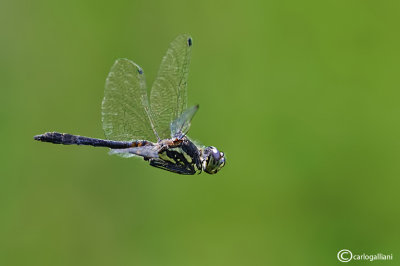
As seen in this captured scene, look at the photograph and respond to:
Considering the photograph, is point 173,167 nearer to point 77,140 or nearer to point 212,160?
point 212,160

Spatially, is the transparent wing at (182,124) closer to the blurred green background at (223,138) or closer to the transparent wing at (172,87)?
the transparent wing at (172,87)

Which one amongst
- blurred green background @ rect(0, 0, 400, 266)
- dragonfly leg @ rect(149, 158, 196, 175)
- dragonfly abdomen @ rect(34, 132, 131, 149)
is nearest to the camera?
dragonfly leg @ rect(149, 158, 196, 175)

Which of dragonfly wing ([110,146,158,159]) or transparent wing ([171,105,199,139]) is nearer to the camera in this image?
transparent wing ([171,105,199,139])

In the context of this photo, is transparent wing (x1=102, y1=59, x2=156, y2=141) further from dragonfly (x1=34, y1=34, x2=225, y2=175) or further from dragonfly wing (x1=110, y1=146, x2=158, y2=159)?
dragonfly wing (x1=110, y1=146, x2=158, y2=159)

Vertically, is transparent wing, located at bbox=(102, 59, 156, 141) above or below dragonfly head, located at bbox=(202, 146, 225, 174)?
above

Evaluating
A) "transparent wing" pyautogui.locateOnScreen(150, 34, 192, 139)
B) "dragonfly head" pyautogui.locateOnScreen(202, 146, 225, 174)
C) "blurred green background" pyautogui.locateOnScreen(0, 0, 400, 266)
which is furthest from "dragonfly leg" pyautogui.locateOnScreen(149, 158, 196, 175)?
"blurred green background" pyautogui.locateOnScreen(0, 0, 400, 266)

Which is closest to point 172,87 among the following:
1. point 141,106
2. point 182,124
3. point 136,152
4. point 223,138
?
point 141,106
